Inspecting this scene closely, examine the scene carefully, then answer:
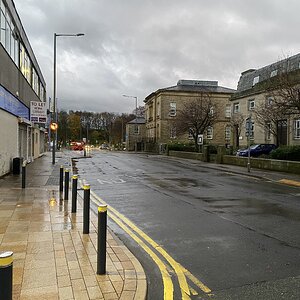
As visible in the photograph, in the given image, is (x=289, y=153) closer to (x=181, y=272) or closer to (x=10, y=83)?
(x=10, y=83)

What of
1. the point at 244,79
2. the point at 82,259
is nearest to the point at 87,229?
the point at 82,259

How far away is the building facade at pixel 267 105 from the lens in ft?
86.8

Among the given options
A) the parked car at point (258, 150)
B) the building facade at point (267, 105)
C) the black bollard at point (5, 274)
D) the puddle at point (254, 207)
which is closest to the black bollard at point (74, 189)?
the puddle at point (254, 207)

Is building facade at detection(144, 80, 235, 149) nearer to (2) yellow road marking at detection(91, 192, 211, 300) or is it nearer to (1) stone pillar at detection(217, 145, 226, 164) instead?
(1) stone pillar at detection(217, 145, 226, 164)

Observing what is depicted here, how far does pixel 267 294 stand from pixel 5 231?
5.02 m

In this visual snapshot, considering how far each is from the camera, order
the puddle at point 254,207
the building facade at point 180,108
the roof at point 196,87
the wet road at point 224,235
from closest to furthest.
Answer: the wet road at point 224,235
the puddle at point 254,207
the building facade at point 180,108
the roof at point 196,87

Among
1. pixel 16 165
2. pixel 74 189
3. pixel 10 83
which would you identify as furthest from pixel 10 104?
pixel 74 189

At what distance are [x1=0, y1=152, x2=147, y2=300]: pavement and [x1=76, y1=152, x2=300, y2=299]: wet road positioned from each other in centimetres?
32

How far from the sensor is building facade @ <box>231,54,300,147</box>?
26.4 meters

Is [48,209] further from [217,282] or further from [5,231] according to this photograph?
[217,282]

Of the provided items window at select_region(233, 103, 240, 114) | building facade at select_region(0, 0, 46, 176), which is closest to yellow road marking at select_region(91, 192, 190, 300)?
building facade at select_region(0, 0, 46, 176)

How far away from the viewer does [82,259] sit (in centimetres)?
525

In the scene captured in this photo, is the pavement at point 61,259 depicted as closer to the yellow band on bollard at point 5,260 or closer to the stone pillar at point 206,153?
the yellow band on bollard at point 5,260

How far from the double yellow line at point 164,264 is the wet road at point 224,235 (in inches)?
3.3
